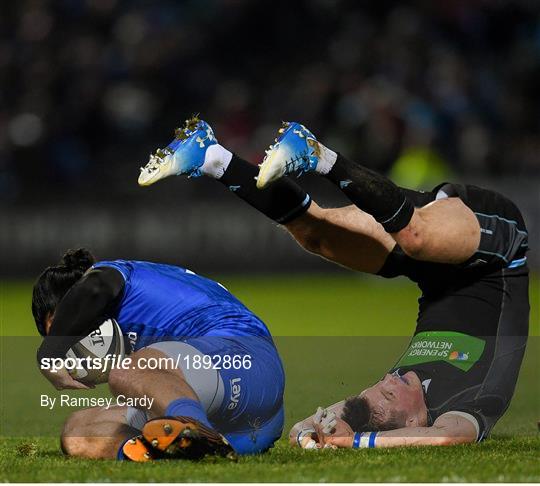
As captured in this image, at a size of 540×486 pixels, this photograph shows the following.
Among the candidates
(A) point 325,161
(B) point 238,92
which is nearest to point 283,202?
(A) point 325,161

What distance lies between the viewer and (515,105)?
1656 centimetres

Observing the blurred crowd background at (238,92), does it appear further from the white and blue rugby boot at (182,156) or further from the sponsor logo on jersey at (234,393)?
the sponsor logo on jersey at (234,393)

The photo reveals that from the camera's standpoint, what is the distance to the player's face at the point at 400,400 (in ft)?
19.0

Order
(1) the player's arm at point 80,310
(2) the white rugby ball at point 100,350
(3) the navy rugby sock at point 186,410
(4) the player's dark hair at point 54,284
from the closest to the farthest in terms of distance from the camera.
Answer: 1. (3) the navy rugby sock at point 186,410
2. (1) the player's arm at point 80,310
3. (2) the white rugby ball at point 100,350
4. (4) the player's dark hair at point 54,284

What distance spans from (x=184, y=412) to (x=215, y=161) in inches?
58.6

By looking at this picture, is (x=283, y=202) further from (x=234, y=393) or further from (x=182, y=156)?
(x=234, y=393)

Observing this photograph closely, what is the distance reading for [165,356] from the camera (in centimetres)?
497

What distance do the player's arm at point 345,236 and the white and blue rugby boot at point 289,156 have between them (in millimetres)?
624

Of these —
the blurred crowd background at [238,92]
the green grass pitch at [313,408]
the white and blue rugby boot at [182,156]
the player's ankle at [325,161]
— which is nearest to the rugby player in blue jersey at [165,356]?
the green grass pitch at [313,408]

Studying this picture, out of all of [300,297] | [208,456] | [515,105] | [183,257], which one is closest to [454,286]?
[208,456]

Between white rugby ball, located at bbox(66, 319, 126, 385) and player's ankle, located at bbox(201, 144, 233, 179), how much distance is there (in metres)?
0.97

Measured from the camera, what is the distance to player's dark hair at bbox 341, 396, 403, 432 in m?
5.79

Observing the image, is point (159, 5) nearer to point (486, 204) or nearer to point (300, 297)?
point (300, 297)

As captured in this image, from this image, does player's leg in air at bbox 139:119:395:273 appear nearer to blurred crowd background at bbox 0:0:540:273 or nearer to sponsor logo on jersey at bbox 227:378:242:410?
sponsor logo on jersey at bbox 227:378:242:410
